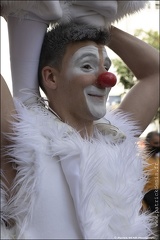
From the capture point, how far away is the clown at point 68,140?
3.50ft

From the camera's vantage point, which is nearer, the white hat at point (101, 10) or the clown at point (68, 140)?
the clown at point (68, 140)

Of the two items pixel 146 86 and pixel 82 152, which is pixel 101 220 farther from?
pixel 146 86

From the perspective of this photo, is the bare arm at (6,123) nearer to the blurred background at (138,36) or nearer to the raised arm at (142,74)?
the raised arm at (142,74)

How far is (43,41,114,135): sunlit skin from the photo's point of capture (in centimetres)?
120

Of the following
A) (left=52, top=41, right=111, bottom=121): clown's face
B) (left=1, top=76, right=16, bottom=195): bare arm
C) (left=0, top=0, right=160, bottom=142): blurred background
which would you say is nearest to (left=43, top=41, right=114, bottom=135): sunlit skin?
(left=52, top=41, right=111, bottom=121): clown's face

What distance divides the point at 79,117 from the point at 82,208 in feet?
0.91

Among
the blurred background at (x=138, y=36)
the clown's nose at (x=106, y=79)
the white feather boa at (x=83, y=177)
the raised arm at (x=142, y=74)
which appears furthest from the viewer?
the blurred background at (x=138, y=36)

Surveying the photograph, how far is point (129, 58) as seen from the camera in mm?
1521

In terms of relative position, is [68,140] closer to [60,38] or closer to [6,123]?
[6,123]

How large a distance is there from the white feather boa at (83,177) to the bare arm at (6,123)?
0.08 ft

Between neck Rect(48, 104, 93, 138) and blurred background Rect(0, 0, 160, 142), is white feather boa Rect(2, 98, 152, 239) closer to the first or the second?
neck Rect(48, 104, 93, 138)

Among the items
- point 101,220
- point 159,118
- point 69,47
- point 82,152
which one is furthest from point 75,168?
point 159,118

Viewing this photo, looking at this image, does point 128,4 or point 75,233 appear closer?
point 75,233

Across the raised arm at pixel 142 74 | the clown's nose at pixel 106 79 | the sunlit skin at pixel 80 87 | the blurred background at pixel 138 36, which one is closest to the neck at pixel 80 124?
the sunlit skin at pixel 80 87
